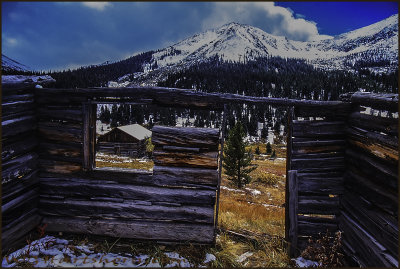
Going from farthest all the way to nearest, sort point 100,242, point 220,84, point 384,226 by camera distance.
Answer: point 220,84, point 100,242, point 384,226

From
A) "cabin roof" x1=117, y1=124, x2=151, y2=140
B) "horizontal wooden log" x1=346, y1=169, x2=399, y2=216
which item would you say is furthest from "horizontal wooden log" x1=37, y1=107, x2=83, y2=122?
"cabin roof" x1=117, y1=124, x2=151, y2=140

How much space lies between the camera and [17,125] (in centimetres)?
459

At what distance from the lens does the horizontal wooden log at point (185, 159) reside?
511 centimetres

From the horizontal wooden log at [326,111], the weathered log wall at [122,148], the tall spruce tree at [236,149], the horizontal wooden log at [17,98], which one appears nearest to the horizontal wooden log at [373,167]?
the horizontal wooden log at [326,111]

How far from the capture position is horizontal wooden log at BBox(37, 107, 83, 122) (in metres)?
5.06

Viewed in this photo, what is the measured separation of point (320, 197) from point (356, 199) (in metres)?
0.75

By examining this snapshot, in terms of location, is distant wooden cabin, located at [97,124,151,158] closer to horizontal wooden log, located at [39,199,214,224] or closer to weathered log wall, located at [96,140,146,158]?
weathered log wall, located at [96,140,146,158]

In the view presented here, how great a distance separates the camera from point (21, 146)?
471 centimetres

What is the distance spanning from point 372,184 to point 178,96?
4.34 metres

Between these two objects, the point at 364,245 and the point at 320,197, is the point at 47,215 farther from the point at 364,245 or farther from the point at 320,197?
the point at 364,245

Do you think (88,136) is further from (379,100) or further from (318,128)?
(379,100)

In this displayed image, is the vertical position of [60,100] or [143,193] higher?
[60,100]

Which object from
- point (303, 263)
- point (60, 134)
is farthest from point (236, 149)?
point (60, 134)

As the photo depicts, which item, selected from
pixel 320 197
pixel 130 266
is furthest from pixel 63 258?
pixel 320 197
